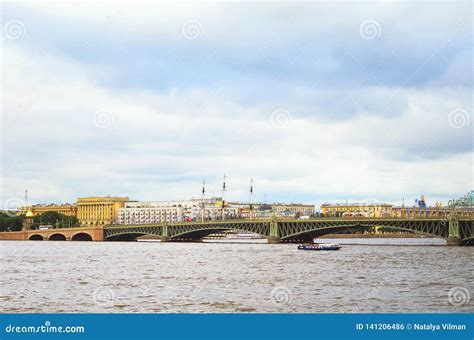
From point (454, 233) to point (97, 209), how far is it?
400 ft

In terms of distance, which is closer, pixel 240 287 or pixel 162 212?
pixel 240 287

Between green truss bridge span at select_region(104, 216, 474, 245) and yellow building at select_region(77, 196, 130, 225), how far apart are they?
64.0 meters

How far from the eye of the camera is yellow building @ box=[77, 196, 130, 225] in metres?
176

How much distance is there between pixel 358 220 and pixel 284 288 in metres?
43.7

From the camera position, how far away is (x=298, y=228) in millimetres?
81375

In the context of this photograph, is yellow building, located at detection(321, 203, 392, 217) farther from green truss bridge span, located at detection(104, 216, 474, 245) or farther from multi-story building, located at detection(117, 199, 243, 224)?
green truss bridge span, located at detection(104, 216, 474, 245)

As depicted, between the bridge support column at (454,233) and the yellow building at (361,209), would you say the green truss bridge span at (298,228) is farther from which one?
the yellow building at (361,209)

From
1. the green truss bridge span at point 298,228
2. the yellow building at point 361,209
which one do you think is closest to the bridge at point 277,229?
the green truss bridge span at point 298,228

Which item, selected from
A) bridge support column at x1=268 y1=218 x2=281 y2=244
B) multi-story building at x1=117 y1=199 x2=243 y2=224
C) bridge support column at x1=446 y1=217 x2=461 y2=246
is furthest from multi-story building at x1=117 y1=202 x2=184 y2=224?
bridge support column at x1=446 y1=217 x2=461 y2=246

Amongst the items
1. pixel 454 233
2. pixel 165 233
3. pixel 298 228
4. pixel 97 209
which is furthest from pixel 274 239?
pixel 97 209

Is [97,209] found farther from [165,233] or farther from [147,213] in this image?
[165,233]

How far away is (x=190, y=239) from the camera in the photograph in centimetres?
10100

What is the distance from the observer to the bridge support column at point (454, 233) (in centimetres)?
6812
